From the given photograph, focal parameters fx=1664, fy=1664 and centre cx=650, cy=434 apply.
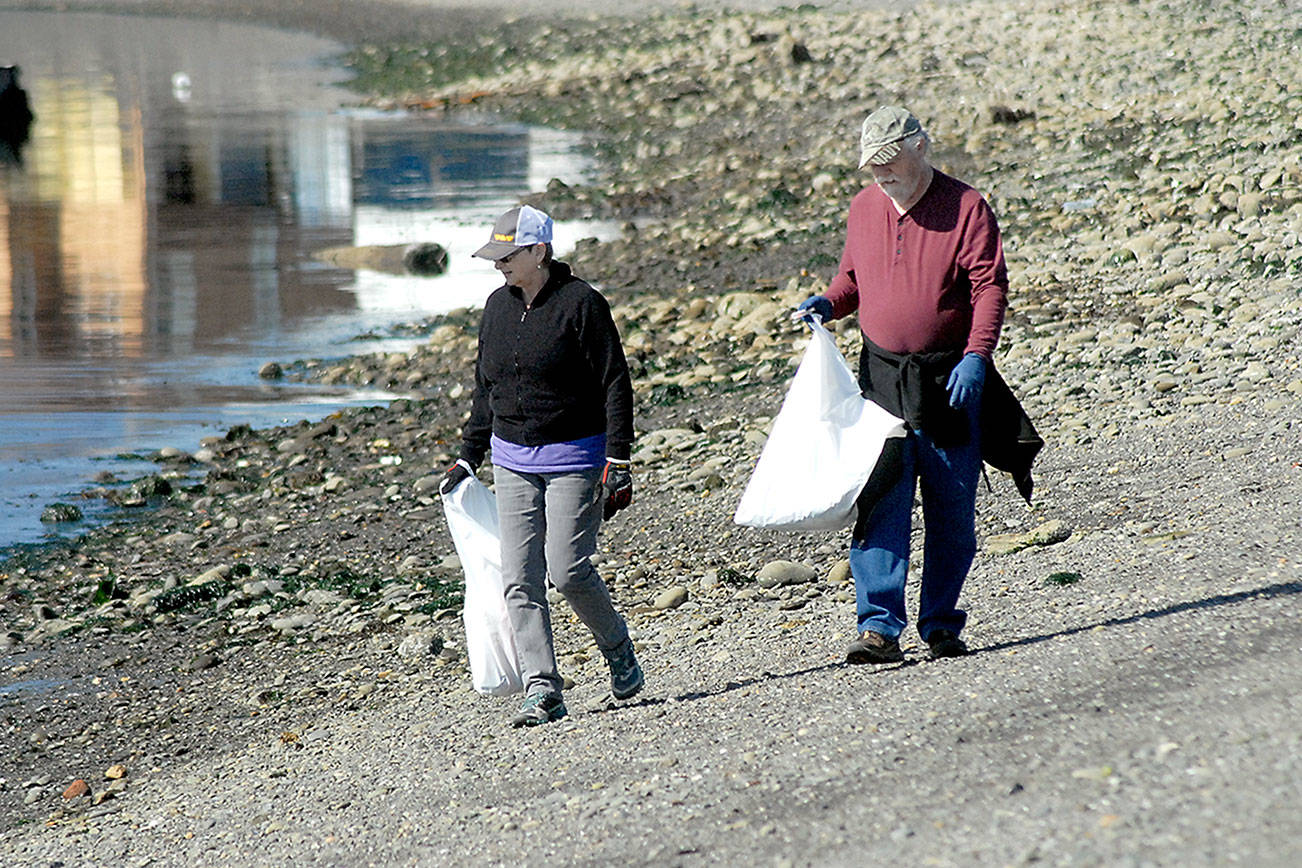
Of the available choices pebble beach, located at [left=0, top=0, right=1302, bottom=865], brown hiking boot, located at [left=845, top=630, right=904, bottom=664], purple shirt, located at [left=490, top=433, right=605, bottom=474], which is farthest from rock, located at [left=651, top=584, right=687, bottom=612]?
purple shirt, located at [left=490, top=433, right=605, bottom=474]

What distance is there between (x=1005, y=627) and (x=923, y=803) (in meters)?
1.79

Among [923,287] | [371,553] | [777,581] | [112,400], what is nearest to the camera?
[923,287]

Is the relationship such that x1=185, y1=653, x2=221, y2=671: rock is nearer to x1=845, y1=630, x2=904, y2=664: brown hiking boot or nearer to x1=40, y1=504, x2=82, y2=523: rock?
x1=40, y1=504, x2=82, y2=523: rock

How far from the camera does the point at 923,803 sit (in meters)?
4.20

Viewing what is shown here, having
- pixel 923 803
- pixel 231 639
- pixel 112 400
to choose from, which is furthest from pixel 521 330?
pixel 112 400

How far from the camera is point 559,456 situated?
5316 mm

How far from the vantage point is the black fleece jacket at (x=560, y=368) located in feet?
17.3

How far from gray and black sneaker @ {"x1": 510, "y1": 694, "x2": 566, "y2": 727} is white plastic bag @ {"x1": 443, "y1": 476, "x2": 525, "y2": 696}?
0.40 ft

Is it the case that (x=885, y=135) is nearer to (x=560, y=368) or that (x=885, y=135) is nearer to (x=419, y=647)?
(x=560, y=368)

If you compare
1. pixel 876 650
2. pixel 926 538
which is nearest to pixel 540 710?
pixel 876 650

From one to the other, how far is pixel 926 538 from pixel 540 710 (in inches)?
55.3

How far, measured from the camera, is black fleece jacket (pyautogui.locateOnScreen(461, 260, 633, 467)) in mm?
5258

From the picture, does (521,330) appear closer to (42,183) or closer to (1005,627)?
(1005,627)

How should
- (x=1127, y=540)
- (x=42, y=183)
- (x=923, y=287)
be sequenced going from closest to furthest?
(x=923, y=287)
(x=1127, y=540)
(x=42, y=183)
